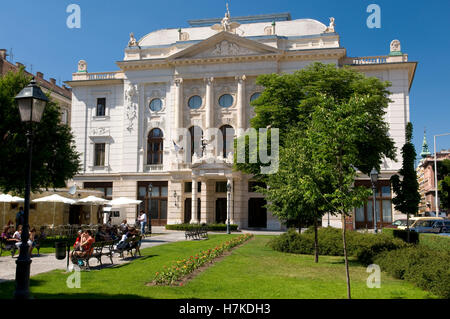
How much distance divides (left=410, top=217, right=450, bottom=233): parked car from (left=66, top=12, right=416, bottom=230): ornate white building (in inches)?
272

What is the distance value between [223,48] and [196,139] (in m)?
11.0

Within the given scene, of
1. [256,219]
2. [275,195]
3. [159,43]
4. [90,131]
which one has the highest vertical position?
[159,43]

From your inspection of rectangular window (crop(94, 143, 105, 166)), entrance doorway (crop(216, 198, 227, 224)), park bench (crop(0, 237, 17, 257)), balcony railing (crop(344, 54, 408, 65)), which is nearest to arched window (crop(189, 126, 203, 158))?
entrance doorway (crop(216, 198, 227, 224))

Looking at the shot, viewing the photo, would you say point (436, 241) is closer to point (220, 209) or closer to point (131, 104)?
point (220, 209)

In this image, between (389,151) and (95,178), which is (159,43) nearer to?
(95,178)

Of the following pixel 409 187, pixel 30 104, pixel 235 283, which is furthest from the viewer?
pixel 409 187

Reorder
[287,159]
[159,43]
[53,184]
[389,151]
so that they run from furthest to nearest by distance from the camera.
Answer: [159,43], [389,151], [53,184], [287,159]

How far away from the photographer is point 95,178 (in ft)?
162

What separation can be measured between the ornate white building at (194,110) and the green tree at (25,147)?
56.5 feet

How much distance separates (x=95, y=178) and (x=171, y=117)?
40.4 ft

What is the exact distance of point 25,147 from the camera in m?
24.0

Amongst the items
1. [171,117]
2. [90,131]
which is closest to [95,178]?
[90,131]

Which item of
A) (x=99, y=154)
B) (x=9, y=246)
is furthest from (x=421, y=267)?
(x=99, y=154)

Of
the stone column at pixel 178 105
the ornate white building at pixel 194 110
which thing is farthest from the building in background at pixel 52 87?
the stone column at pixel 178 105
